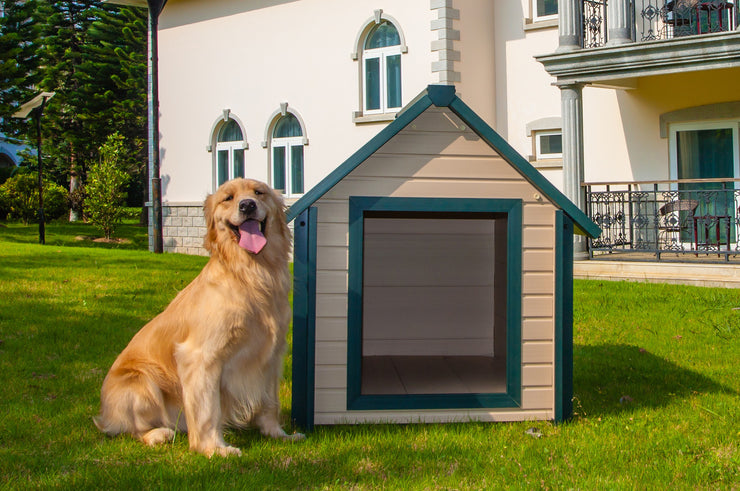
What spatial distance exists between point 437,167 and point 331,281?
0.95m

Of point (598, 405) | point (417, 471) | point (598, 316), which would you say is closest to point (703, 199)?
point (598, 316)

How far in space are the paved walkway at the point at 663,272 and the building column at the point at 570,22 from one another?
145 inches

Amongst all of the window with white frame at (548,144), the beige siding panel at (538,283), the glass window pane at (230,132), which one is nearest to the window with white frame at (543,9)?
the window with white frame at (548,144)

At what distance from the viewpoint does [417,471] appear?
12.9 feet

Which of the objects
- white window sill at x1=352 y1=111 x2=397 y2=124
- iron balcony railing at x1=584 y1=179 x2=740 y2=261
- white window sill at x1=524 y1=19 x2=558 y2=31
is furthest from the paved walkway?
white window sill at x1=352 y1=111 x2=397 y2=124

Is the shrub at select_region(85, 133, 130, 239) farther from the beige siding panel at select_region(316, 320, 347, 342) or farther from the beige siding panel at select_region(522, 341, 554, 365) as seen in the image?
the beige siding panel at select_region(522, 341, 554, 365)

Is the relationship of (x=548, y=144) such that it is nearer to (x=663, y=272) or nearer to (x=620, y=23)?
(x=620, y=23)

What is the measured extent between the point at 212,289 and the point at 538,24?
40.3 feet

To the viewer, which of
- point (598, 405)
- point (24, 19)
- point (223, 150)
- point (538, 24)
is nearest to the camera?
point (598, 405)

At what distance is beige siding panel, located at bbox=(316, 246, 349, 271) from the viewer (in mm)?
4730

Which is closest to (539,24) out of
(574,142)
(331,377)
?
(574,142)

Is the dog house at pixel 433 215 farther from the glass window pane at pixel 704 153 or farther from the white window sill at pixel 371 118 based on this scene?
the white window sill at pixel 371 118

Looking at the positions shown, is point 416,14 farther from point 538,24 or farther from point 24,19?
point 24,19

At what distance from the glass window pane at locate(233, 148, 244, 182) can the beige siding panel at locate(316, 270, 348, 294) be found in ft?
46.8
